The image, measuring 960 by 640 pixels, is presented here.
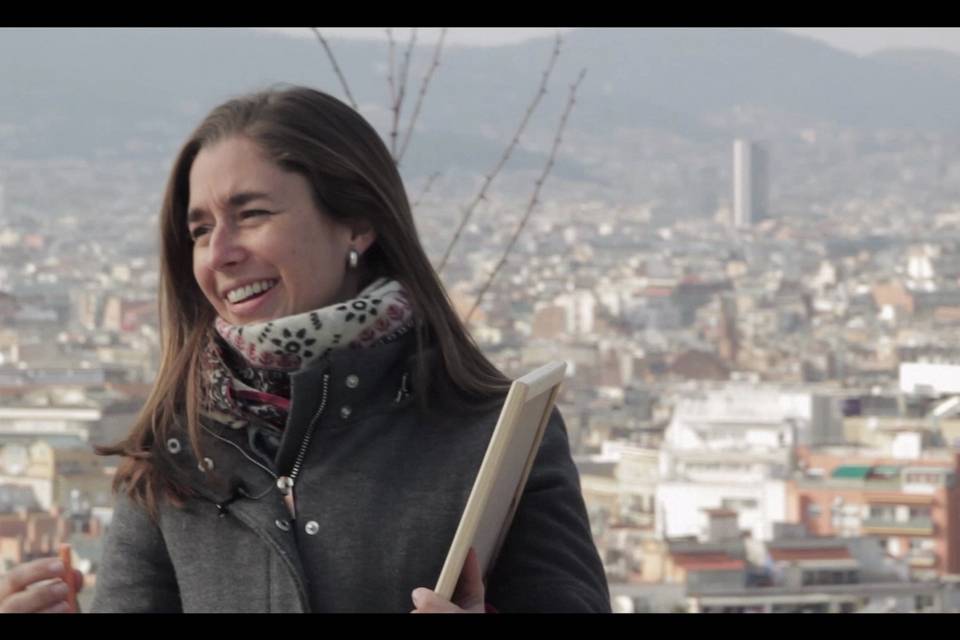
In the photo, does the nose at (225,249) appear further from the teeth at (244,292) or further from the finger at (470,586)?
the finger at (470,586)

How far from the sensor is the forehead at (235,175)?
120cm

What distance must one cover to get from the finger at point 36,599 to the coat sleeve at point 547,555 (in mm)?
288

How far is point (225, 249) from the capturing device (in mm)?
1179

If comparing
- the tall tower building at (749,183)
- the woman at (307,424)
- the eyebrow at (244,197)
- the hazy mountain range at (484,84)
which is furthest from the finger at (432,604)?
the tall tower building at (749,183)

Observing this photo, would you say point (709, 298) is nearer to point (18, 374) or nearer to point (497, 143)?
point (497, 143)

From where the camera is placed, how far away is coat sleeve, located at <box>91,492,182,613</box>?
117 cm

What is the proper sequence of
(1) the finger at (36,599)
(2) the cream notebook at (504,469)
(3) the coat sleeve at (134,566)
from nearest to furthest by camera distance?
(2) the cream notebook at (504,469) < (1) the finger at (36,599) < (3) the coat sleeve at (134,566)

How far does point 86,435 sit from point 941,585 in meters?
5.41

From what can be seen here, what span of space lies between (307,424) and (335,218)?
0.53ft

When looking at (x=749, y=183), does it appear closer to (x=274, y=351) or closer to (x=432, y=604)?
(x=274, y=351)

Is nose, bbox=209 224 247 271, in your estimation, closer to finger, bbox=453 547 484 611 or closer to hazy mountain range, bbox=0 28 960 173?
finger, bbox=453 547 484 611

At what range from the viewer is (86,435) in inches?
418

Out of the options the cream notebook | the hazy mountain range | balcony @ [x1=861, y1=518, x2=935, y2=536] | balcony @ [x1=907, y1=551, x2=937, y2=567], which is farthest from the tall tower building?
the cream notebook
